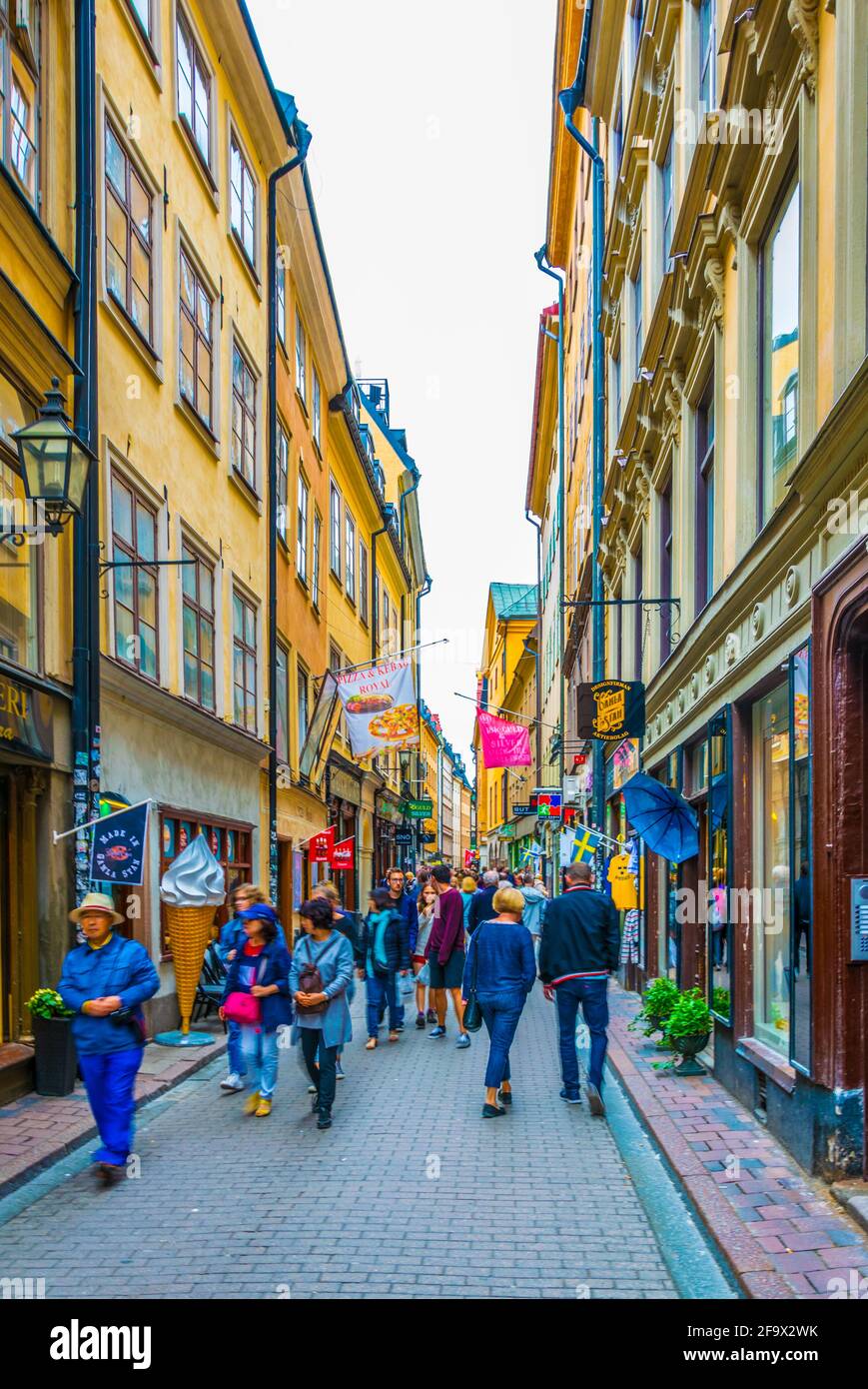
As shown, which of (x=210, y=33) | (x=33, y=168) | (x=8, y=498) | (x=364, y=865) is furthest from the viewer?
(x=364, y=865)

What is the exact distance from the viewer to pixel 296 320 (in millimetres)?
23062

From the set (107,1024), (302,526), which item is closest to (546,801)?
(302,526)

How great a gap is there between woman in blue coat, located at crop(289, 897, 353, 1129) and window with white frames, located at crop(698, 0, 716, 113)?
7.97 metres

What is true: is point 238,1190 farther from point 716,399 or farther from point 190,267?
point 190,267

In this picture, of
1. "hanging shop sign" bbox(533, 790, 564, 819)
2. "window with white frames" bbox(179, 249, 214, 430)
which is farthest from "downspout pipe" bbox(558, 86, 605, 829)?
"hanging shop sign" bbox(533, 790, 564, 819)

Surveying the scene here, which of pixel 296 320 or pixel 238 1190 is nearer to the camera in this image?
pixel 238 1190

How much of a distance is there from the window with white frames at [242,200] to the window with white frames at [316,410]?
21.5 feet

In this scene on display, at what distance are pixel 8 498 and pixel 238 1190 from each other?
532 cm

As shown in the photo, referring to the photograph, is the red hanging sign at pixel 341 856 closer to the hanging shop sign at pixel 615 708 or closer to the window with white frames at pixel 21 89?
the hanging shop sign at pixel 615 708

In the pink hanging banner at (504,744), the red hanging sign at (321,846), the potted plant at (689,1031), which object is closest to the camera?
the potted plant at (689,1031)

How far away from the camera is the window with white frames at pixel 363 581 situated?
3265 centimetres

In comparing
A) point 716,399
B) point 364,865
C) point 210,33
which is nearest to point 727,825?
point 716,399

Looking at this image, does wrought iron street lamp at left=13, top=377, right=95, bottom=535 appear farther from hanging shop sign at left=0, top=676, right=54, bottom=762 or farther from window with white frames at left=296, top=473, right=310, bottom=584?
window with white frames at left=296, top=473, right=310, bottom=584

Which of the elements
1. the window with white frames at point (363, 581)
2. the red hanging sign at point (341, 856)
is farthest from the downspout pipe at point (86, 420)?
the window with white frames at point (363, 581)
